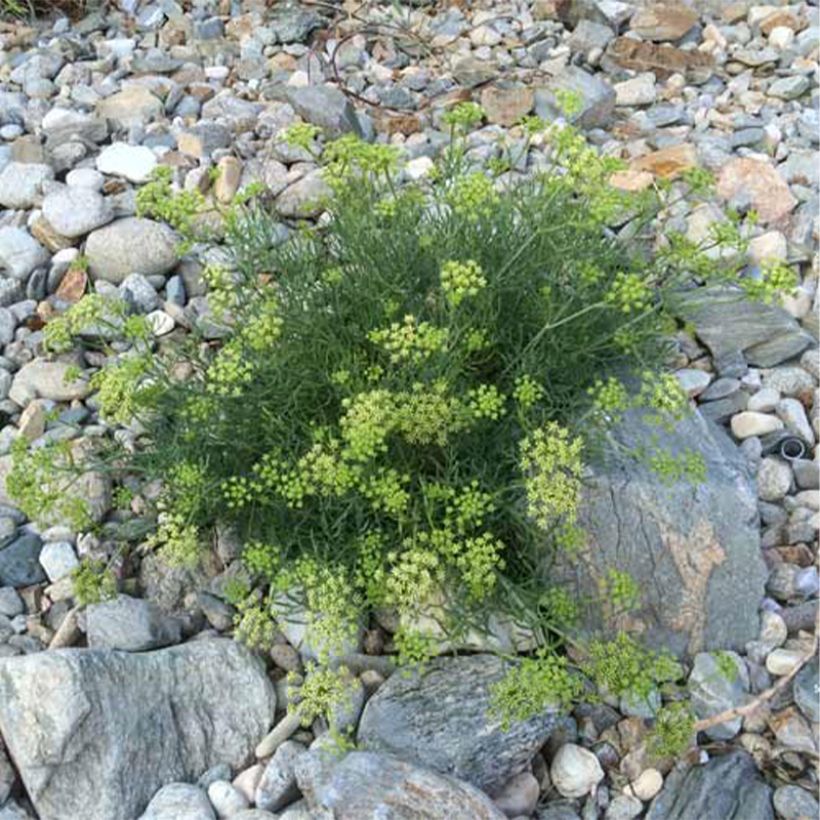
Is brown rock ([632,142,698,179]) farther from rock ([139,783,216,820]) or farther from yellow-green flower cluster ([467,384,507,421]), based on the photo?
rock ([139,783,216,820])

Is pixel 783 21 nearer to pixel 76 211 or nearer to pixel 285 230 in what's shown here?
pixel 285 230

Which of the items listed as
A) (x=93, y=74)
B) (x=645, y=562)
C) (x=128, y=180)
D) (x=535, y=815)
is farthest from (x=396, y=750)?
(x=93, y=74)

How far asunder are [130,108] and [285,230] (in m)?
1.30

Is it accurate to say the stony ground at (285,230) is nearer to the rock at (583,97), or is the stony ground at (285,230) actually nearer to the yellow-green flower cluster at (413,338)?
the rock at (583,97)

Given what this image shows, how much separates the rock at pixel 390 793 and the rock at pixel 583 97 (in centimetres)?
305

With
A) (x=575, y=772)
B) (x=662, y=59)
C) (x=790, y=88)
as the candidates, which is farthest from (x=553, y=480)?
(x=662, y=59)

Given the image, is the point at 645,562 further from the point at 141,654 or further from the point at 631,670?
the point at 141,654

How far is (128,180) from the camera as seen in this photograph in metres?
4.86

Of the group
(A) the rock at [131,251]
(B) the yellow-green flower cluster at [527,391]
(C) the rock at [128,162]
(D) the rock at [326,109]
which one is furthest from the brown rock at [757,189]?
(C) the rock at [128,162]

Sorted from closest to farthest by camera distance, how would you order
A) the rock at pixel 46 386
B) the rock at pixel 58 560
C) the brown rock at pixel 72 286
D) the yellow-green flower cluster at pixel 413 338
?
1. the yellow-green flower cluster at pixel 413 338
2. the rock at pixel 58 560
3. the rock at pixel 46 386
4. the brown rock at pixel 72 286

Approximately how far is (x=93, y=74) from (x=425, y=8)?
1.63 meters

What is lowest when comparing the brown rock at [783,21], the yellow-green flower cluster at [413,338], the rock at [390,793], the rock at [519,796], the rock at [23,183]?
the rock at [519,796]

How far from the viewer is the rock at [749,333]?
13.6ft

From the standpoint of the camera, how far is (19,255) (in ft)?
14.8
